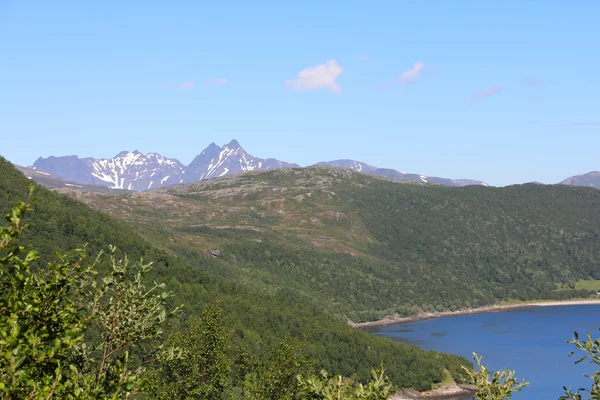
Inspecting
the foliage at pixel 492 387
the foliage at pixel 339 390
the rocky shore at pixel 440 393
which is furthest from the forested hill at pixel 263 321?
the foliage at pixel 339 390

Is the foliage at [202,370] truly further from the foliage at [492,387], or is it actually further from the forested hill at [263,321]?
the forested hill at [263,321]

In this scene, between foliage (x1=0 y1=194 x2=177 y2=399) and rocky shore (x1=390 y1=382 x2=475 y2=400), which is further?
rocky shore (x1=390 y1=382 x2=475 y2=400)

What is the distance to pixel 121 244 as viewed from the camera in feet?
647

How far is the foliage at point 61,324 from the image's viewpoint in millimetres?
12422

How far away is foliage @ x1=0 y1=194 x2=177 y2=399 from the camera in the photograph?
40.8ft

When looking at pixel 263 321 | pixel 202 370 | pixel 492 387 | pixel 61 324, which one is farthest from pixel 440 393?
pixel 61 324

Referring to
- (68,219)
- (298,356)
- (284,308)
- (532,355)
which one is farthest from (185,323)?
(532,355)

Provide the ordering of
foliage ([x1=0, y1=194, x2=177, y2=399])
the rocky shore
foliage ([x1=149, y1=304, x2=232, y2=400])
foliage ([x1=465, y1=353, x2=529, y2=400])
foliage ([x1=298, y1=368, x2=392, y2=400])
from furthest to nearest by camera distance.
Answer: the rocky shore, foliage ([x1=149, y1=304, x2=232, y2=400]), foliage ([x1=465, y1=353, x2=529, y2=400]), foliage ([x1=298, y1=368, x2=392, y2=400]), foliage ([x1=0, y1=194, x2=177, y2=399])

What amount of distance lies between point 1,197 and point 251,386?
523 feet

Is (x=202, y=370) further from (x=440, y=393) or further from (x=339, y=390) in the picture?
(x=440, y=393)

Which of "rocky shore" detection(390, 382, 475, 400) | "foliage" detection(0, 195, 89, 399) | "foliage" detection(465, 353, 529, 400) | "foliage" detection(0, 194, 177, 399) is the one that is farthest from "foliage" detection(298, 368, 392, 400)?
"rocky shore" detection(390, 382, 475, 400)

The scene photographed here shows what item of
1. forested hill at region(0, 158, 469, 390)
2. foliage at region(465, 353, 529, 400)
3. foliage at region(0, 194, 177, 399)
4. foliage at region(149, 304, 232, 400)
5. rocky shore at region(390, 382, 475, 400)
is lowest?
rocky shore at region(390, 382, 475, 400)

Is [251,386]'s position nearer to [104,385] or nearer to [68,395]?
[104,385]

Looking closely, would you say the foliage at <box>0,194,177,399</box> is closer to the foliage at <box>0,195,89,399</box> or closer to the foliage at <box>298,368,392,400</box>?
the foliage at <box>0,195,89,399</box>
